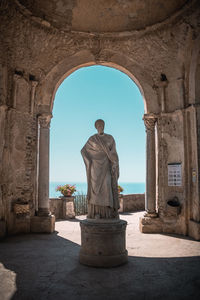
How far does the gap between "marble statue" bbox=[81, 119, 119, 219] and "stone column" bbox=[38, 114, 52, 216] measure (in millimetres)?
3459

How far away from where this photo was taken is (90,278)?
424 centimetres

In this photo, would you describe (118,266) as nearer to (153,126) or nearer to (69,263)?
(69,263)

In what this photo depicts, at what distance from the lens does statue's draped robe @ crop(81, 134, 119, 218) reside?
199 inches

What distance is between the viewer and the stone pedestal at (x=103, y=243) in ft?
15.8

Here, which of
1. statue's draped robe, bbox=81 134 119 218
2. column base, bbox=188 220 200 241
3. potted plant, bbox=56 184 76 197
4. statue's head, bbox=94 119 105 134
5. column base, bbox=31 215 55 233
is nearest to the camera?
statue's draped robe, bbox=81 134 119 218

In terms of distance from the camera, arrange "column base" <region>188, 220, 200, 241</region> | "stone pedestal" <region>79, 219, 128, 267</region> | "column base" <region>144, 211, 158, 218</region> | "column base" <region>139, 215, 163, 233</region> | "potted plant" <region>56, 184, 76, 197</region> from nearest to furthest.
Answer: "stone pedestal" <region>79, 219, 128, 267</region> < "column base" <region>188, 220, 200, 241</region> < "column base" <region>139, 215, 163, 233</region> < "column base" <region>144, 211, 158, 218</region> < "potted plant" <region>56, 184, 76, 197</region>

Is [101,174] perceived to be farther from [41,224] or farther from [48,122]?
[48,122]

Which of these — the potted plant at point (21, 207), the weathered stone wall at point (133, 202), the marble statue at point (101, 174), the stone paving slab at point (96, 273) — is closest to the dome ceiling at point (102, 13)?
the marble statue at point (101, 174)

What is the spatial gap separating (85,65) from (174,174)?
4862 millimetres

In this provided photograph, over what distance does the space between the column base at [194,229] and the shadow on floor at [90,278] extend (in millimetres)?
1898

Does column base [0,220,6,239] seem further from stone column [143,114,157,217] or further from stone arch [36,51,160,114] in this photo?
stone column [143,114,157,217]

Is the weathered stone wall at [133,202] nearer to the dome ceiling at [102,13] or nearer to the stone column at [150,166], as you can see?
the stone column at [150,166]

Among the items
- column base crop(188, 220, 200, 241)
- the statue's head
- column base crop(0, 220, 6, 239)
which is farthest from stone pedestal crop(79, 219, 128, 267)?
column base crop(0, 220, 6, 239)

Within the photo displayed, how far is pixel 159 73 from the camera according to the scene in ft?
28.9
